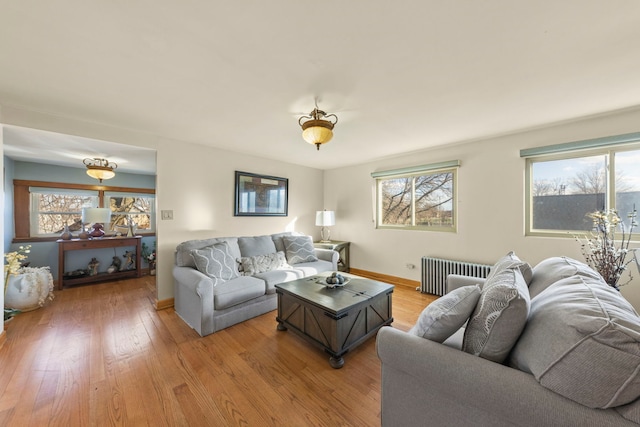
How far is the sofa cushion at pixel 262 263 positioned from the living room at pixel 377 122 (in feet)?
2.73

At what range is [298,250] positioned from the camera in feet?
12.4

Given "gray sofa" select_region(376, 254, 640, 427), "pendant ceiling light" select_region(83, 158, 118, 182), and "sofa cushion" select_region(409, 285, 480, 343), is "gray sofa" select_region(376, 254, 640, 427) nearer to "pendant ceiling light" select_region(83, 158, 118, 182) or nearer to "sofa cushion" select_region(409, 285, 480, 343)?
"sofa cushion" select_region(409, 285, 480, 343)

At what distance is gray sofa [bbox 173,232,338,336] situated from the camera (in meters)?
2.39

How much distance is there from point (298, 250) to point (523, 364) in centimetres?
310

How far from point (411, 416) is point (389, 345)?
30 cm

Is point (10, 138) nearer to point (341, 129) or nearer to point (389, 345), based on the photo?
point (341, 129)

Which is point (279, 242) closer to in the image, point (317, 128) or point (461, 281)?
point (317, 128)

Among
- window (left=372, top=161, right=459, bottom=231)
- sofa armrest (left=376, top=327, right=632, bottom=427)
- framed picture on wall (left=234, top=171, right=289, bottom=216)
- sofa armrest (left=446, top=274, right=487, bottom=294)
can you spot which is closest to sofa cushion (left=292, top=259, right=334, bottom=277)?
framed picture on wall (left=234, top=171, right=289, bottom=216)

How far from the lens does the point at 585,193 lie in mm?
2635

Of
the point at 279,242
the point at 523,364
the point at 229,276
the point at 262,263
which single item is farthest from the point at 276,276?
the point at 523,364

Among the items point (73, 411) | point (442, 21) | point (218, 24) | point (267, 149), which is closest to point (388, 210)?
point (267, 149)

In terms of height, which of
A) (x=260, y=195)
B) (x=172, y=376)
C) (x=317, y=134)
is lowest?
(x=172, y=376)

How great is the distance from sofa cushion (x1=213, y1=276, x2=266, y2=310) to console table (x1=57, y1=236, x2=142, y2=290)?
2.91m

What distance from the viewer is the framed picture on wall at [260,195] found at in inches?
151
